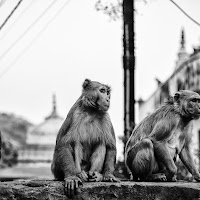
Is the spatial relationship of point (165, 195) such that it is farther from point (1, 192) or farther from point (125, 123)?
point (125, 123)

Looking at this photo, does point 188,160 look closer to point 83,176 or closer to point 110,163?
point 110,163

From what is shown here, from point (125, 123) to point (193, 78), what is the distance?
281 inches

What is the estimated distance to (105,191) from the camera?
7.01 meters

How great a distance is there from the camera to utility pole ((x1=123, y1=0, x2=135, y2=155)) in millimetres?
11891

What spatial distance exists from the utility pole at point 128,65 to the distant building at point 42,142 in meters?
19.8

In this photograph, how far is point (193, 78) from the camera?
19.4 metres

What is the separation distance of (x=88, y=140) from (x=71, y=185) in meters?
0.78

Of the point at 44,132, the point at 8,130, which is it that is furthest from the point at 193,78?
the point at 8,130

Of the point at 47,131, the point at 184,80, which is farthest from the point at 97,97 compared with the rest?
the point at 47,131

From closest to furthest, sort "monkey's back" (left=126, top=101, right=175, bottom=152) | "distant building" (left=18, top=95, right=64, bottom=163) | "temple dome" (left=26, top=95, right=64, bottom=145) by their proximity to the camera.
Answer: "monkey's back" (left=126, top=101, right=175, bottom=152)
"distant building" (left=18, top=95, right=64, bottom=163)
"temple dome" (left=26, top=95, right=64, bottom=145)

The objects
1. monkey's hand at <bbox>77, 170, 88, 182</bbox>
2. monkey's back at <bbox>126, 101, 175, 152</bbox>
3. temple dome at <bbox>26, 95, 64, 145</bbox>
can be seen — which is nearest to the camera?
monkey's hand at <bbox>77, 170, 88, 182</bbox>

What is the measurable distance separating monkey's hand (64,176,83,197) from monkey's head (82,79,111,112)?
40.6 inches

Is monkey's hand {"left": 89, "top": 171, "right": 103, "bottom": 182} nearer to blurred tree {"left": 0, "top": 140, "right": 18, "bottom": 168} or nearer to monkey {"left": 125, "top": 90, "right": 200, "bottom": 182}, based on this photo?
monkey {"left": 125, "top": 90, "right": 200, "bottom": 182}

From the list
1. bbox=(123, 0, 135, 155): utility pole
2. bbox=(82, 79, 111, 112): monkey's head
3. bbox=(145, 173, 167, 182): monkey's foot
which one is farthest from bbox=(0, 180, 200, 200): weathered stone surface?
bbox=(123, 0, 135, 155): utility pole
